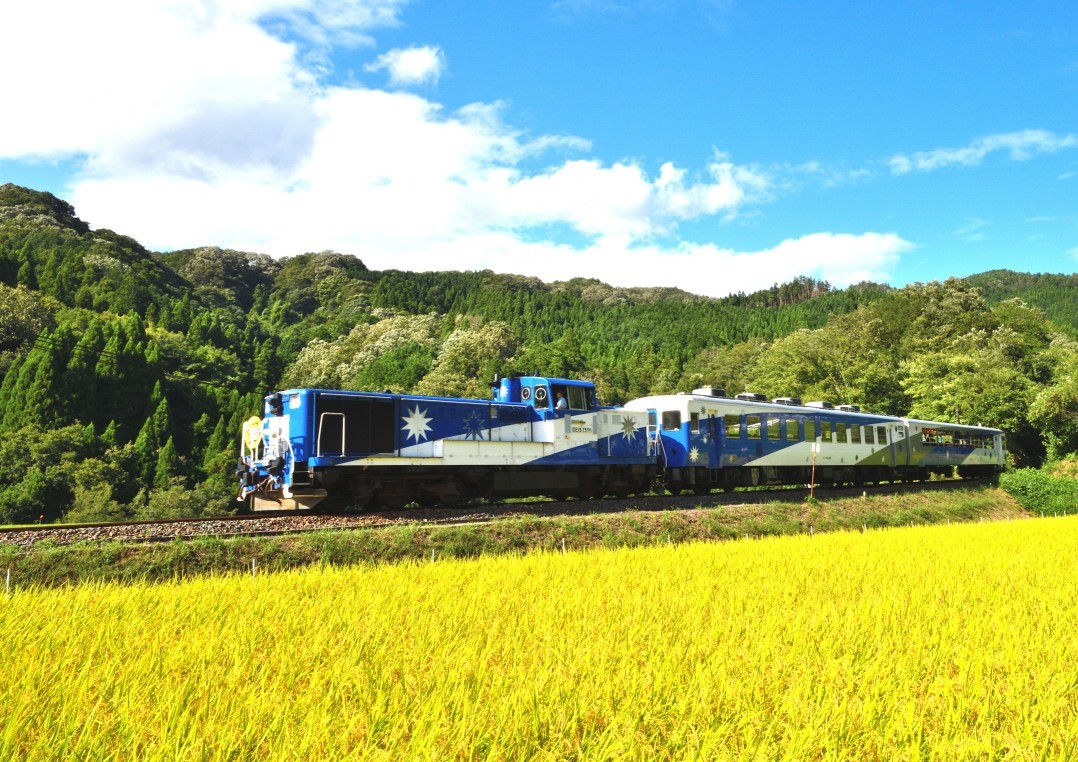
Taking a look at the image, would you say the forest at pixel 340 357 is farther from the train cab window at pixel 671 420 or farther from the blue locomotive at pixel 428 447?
the blue locomotive at pixel 428 447

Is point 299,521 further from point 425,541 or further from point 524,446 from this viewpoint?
point 524,446

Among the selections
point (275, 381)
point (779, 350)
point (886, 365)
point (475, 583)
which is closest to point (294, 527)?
point (475, 583)

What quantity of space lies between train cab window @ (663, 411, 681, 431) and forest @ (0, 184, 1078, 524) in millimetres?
33521

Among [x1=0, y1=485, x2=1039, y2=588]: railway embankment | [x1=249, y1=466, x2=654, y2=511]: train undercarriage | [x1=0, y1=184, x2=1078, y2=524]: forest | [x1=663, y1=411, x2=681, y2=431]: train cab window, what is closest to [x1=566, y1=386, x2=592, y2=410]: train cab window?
[x1=249, y1=466, x2=654, y2=511]: train undercarriage

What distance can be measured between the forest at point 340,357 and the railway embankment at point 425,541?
1309 inches

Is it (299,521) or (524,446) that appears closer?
(299,521)

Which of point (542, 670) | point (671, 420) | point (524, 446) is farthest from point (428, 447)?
point (542, 670)

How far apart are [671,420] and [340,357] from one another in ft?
282

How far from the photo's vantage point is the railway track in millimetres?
13547

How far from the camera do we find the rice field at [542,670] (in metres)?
3.75

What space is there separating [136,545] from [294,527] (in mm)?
3480

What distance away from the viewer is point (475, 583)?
8992 millimetres

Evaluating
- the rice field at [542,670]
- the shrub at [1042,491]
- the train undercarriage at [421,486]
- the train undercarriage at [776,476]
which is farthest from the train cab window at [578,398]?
the shrub at [1042,491]

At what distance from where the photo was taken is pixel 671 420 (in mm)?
24469
